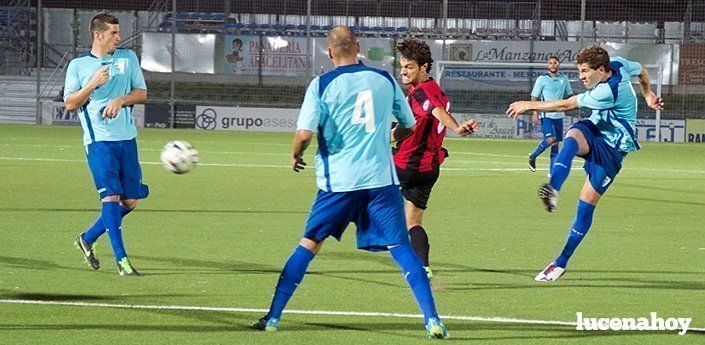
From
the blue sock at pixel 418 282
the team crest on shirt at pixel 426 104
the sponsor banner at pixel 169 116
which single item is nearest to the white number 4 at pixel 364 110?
the blue sock at pixel 418 282

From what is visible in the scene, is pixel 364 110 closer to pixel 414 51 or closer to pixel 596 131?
pixel 414 51

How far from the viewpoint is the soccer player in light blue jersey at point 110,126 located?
34.5ft

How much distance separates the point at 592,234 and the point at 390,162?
6764 millimetres

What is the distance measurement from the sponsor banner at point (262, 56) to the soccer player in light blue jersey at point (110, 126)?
30173mm

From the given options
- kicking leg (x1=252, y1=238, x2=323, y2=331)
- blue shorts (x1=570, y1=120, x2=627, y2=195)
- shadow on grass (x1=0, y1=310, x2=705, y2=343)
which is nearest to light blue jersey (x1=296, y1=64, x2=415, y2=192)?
kicking leg (x1=252, y1=238, x2=323, y2=331)

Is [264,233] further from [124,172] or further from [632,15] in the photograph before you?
[632,15]

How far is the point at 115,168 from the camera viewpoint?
10617 mm

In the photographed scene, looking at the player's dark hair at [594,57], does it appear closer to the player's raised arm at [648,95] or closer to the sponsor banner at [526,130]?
the player's raised arm at [648,95]

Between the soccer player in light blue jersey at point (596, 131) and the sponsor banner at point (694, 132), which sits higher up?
the soccer player in light blue jersey at point (596, 131)

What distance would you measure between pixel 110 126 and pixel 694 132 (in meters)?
31.2

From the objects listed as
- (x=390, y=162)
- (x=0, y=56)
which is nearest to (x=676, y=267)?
(x=390, y=162)

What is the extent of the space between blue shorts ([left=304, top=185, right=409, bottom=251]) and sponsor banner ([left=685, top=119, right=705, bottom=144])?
32850 mm

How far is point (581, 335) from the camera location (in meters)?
8.02

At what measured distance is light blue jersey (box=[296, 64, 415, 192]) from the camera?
7695 millimetres
